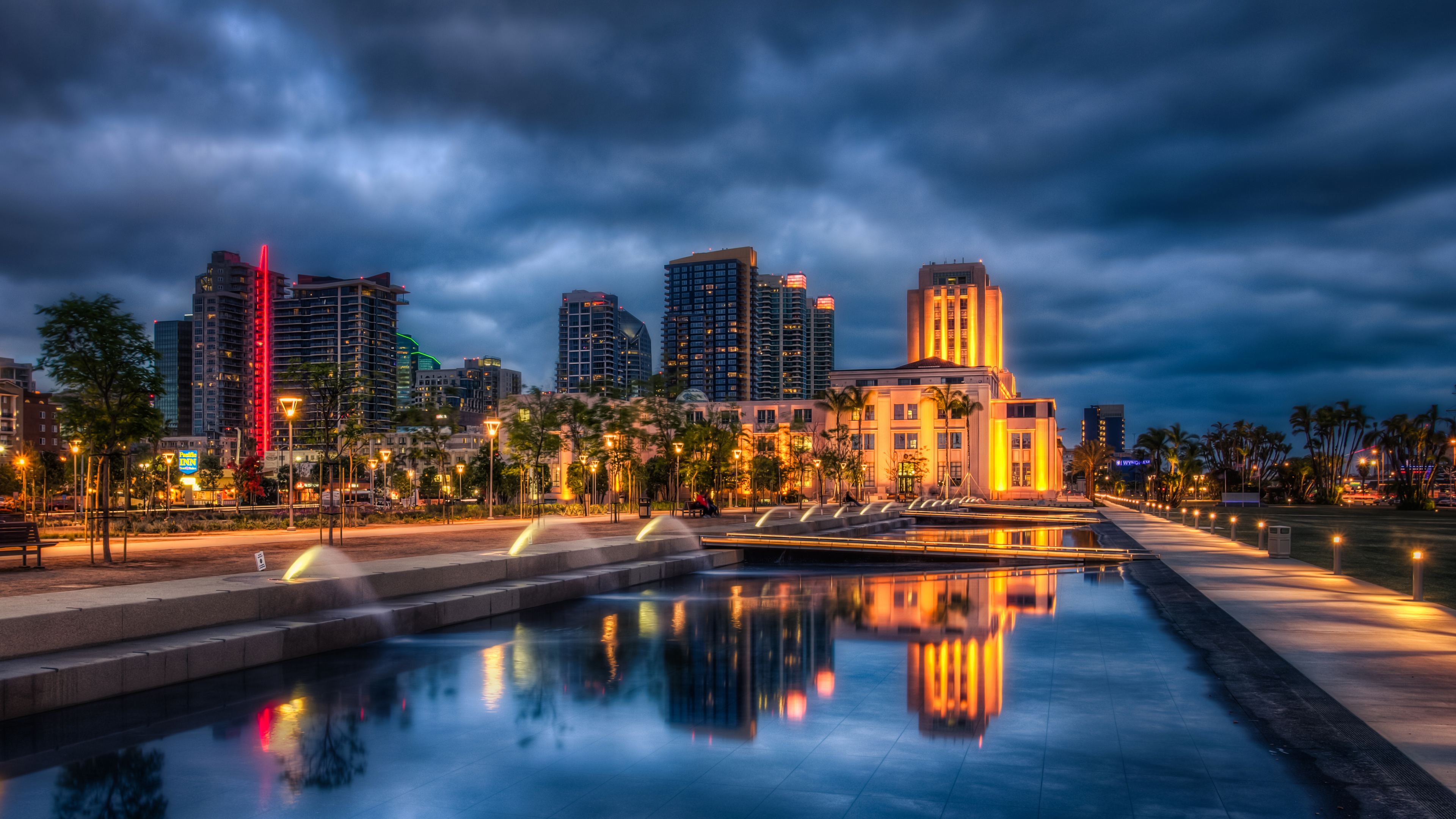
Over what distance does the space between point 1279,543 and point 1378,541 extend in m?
17.2

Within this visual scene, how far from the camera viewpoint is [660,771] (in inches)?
244

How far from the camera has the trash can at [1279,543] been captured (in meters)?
23.0

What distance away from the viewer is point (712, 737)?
7051 mm

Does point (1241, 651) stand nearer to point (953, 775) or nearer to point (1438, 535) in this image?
point (953, 775)

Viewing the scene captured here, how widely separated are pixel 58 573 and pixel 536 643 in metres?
10.6

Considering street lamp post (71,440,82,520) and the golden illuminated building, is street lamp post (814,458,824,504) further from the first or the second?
street lamp post (71,440,82,520)

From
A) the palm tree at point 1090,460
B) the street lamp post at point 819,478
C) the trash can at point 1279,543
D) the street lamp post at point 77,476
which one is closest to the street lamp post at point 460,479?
the street lamp post at point 77,476

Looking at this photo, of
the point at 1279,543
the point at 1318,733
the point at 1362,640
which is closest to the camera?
the point at 1318,733

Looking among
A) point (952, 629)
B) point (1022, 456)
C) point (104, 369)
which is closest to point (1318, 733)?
point (952, 629)

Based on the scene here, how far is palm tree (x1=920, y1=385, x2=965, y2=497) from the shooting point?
91.1 meters

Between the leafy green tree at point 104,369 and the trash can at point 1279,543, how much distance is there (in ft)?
86.1

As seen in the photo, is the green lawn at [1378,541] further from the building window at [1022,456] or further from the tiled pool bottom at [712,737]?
the building window at [1022,456]

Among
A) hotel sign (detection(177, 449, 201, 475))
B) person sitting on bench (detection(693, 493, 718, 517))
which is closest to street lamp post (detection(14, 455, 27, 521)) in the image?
hotel sign (detection(177, 449, 201, 475))

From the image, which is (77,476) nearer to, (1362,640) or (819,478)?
(819,478)
